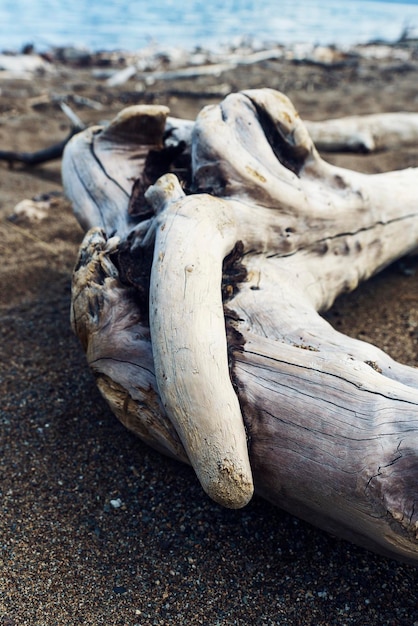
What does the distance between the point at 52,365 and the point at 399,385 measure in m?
1.83

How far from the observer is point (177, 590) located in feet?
6.23

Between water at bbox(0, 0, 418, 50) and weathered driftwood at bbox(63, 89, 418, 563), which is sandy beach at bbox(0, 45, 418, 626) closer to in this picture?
weathered driftwood at bbox(63, 89, 418, 563)

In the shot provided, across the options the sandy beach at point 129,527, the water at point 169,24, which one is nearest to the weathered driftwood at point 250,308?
the sandy beach at point 129,527

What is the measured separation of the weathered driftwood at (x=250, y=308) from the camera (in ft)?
5.79

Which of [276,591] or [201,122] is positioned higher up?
[201,122]

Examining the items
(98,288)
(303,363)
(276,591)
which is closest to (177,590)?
(276,591)

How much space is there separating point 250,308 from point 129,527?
37.1 inches

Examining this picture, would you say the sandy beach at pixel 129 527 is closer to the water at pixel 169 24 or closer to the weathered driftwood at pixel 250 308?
the weathered driftwood at pixel 250 308

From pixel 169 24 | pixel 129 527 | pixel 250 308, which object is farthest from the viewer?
pixel 169 24

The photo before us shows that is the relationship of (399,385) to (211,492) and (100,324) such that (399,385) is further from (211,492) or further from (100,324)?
(100,324)

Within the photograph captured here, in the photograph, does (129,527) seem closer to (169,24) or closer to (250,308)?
(250,308)

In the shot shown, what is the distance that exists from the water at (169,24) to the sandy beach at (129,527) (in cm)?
1210

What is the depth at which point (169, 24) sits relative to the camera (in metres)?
19.5

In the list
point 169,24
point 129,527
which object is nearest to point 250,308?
point 129,527
